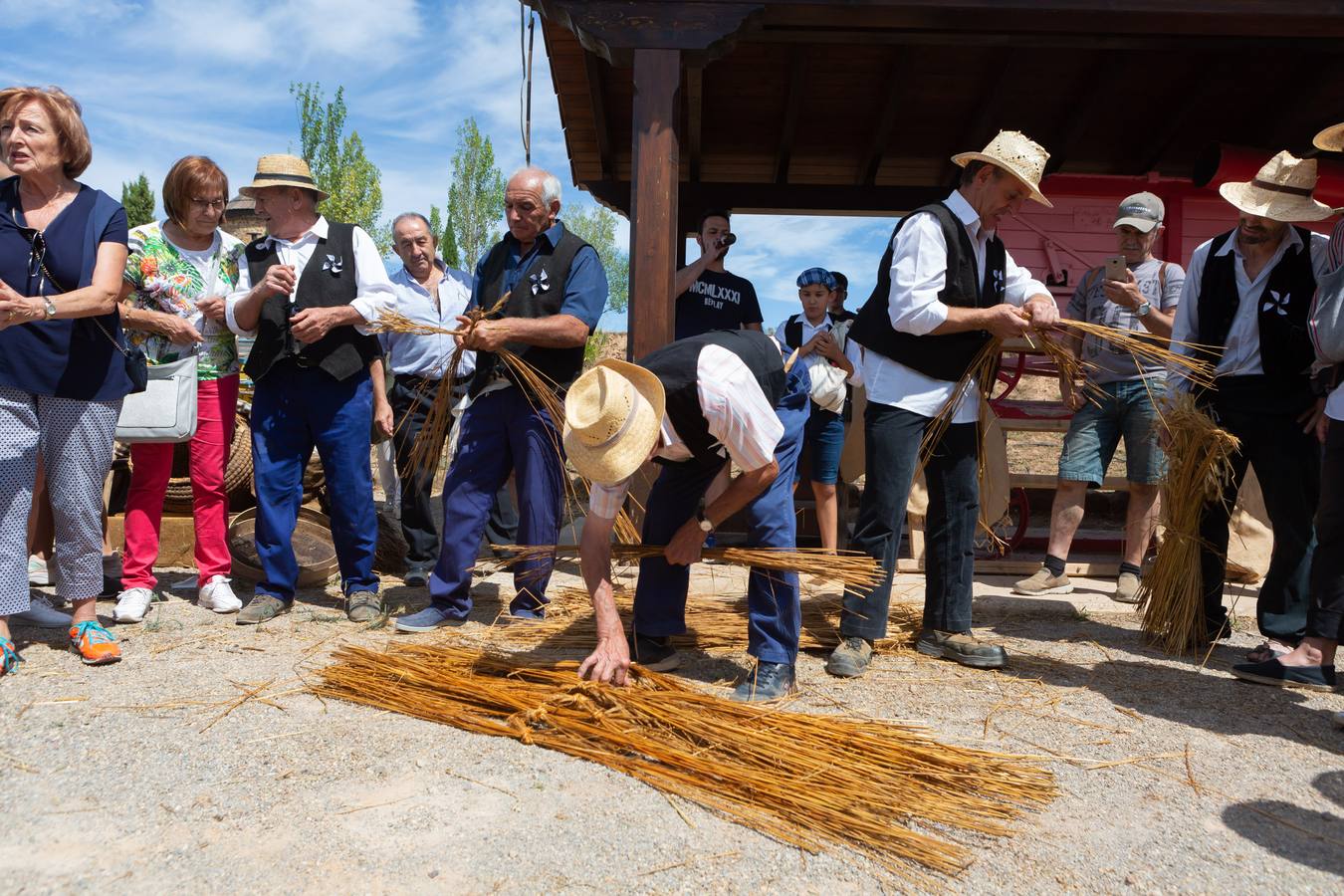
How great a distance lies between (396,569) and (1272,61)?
5.76 metres

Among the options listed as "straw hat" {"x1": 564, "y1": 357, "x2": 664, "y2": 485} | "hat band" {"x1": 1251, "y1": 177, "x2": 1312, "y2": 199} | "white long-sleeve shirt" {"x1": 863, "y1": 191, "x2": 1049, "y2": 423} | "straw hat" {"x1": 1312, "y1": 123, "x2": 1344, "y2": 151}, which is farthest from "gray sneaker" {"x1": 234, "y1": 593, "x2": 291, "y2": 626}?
"straw hat" {"x1": 1312, "y1": 123, "x2": 1344, "y2": 151}

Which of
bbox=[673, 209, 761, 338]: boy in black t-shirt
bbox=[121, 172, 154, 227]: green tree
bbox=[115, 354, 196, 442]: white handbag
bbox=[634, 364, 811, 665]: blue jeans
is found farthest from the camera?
bbox=[121, 172, 154, 227]: green tree

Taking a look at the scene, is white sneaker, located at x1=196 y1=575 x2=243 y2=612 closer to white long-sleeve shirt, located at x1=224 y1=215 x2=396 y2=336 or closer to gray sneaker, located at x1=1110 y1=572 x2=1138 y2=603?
white long-sleeve shirt, located at x1=224 y1=215 x2=396 y2=336

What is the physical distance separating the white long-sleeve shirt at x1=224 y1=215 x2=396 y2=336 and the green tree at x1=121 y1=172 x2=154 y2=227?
2735 cm

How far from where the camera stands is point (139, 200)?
28.6m

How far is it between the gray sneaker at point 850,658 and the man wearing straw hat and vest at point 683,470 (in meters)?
0.37

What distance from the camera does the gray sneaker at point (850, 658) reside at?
11.0 feet

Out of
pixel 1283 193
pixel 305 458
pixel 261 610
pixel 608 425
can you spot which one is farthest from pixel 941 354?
pixel 261 610

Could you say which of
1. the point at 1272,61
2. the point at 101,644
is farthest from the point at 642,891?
the point at 1272,61

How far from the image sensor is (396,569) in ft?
17.0

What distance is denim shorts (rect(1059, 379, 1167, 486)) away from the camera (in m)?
4.46

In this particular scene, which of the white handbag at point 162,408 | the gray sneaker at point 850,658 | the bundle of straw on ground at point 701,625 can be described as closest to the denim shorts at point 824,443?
the bundle of straw on ground at point 701,625

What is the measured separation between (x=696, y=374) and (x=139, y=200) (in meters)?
31.1

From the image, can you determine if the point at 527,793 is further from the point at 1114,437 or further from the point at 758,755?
the point at 1114,437
